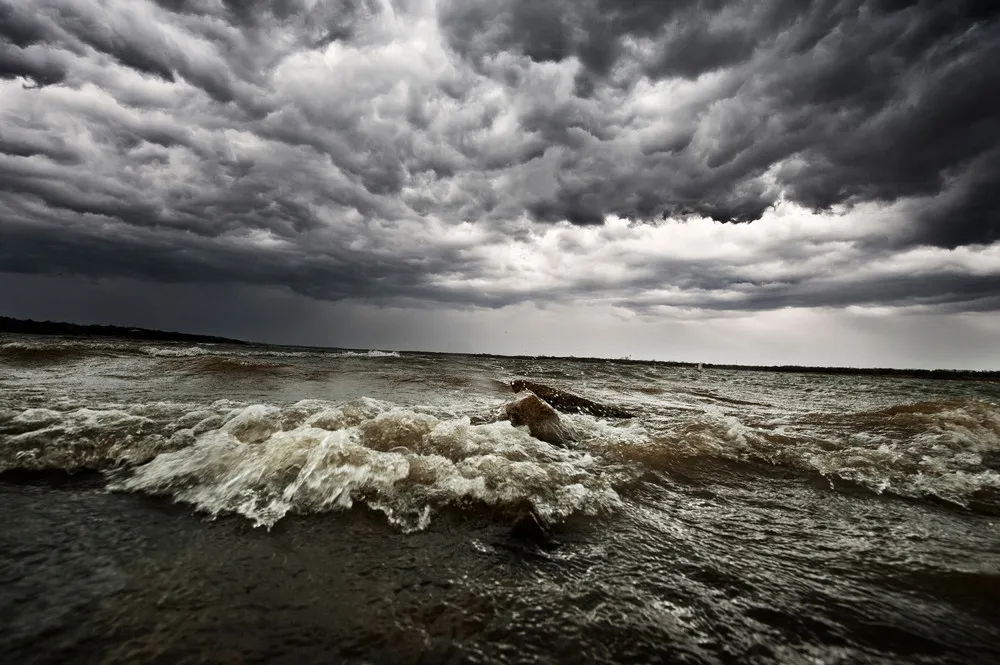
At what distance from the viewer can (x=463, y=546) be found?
3359mm

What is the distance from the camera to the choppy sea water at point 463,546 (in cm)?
225

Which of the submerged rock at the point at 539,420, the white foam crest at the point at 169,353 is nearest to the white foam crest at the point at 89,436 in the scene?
the submerged rock at the point at 539,420

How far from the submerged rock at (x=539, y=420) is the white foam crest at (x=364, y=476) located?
46.0 inches

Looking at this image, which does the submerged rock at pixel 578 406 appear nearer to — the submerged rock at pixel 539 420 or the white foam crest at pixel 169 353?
the submerged rock at pixel 539 420

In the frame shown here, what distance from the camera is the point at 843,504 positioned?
4648 mm

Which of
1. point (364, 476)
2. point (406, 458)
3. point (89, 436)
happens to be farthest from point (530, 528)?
point (89, 436)

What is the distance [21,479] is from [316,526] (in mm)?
3168

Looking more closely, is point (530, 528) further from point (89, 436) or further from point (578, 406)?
point (578, 406)

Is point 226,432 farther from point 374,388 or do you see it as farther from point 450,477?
point 374,388

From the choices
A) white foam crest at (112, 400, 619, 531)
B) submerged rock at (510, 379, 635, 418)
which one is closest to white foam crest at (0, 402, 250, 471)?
white foam crest at (112, 400, 619, 531)

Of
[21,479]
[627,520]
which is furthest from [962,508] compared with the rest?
[21,479]

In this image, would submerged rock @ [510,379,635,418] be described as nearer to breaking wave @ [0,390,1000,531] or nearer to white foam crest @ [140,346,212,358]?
breaking wave @ [0,390,1000,531]

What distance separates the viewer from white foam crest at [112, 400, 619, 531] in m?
4.03

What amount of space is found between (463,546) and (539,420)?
4.30 meters
